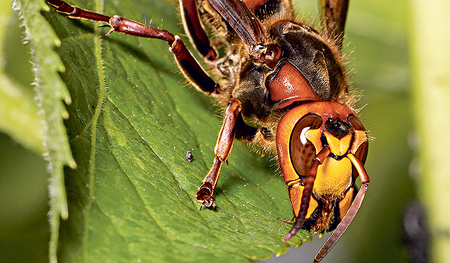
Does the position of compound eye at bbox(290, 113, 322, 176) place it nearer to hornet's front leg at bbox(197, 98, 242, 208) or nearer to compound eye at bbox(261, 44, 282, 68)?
hornet's front leg at bbox(197, 98, 242, 208)

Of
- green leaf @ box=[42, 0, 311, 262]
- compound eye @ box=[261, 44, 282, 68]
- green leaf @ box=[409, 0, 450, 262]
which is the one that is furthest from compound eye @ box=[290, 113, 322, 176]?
green leaf @ box=[409, 0, 450, 262]

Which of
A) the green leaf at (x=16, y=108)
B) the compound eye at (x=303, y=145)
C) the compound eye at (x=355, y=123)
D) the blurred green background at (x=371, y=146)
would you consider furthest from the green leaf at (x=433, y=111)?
the green leaf at (x=16, y=108)

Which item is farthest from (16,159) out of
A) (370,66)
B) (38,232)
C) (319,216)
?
(370,66)

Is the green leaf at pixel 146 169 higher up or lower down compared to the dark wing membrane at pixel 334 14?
lower down

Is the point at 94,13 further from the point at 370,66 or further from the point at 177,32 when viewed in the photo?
the point at 370,66

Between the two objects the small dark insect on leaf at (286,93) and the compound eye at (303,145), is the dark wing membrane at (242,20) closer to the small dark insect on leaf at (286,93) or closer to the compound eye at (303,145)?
the small dark insect on leaf at (286,93)
